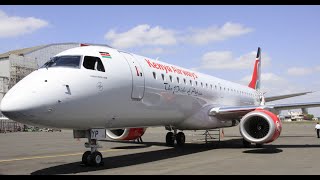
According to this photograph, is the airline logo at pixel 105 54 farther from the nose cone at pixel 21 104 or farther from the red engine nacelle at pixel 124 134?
the red engine nacelle at pixel 124 134

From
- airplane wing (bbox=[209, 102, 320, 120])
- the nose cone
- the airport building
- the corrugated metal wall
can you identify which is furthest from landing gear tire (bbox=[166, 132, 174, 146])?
the corrugated metal wall

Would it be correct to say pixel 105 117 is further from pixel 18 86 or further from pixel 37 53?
pixel 37 53

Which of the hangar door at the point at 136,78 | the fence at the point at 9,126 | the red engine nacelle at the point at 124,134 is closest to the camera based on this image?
the hangar door at the point at 136,78

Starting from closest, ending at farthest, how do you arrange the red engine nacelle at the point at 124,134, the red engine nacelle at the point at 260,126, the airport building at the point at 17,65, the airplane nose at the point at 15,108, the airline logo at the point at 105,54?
the airplane nose at the point at 15,108, the airline logo at the point at 105,54, the red engine nacelle at the point at 260,126, the red engine nacelle at the point at 124,134, the airport building at the point at 17,65

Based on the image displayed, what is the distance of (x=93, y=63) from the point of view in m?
10.9

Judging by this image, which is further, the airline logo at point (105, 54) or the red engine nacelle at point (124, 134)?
the red engine nacelle at point (124, 134)

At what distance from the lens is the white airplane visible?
928 cm

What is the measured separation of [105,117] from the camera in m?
11.1

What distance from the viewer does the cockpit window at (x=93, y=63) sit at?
10774mm

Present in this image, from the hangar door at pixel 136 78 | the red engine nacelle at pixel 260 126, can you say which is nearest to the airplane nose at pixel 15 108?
the hangar door at pixel 136 78

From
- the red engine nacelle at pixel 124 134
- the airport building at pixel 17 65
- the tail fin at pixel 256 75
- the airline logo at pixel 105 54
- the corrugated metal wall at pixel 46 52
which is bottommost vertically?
the red engine nacelle at pixel 124 134

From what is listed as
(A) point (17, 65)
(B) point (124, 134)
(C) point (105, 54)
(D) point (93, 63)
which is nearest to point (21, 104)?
(D) point (93, 63)

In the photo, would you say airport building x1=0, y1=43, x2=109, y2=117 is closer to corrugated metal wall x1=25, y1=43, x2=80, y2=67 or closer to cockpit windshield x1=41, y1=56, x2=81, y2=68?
corrugated metal wall x1=25, y1=43, x2=80, y2=67
